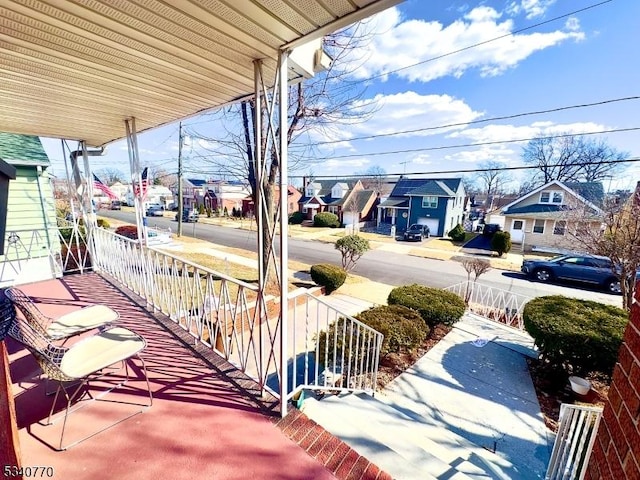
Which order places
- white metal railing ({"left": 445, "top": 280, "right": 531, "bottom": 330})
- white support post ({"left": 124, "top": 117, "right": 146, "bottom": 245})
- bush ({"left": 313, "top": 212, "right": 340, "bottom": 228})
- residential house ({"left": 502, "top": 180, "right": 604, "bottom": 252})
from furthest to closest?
bush ({"left": 313, "top": 212, "right": 340, "bottom": 228}) → residential house ({"left": 502, "top": 180, "right": 604, "bottom": 252}) → white metal railing ({"left": 445, "top": 280, "right": 531, "bottom": 330}) → white support post ({"left": 124, "top": 117, "right": 146, "bottom": 245})

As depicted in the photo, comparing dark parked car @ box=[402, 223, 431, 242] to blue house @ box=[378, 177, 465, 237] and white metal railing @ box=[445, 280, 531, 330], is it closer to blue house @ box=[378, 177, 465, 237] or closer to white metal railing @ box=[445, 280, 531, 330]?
blue house @ box=[378, 177, 465, 237]

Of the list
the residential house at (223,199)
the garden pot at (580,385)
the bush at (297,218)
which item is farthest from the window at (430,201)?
the garden pot at (580,385)

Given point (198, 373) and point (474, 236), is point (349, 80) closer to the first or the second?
point (198, 373)

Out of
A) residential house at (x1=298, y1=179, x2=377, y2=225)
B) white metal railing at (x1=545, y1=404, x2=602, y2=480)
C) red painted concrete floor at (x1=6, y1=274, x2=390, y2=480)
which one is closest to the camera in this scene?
red painted concrete floor at (x1=6, y1=274, x2=390, y2=480)

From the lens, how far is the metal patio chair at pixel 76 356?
181 centimetres

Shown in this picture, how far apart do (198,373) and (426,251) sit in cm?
1626

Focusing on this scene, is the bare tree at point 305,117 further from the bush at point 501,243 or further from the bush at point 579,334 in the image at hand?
the bush at point 501,243

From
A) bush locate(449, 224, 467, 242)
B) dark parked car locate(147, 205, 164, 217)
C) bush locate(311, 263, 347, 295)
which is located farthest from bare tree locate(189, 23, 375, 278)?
dark parked car locate(147, 205, 164, 217)

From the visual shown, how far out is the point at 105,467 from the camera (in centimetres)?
170

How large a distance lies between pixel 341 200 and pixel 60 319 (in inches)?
1079

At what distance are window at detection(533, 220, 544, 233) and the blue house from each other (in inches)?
229

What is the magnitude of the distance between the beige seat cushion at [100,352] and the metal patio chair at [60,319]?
378mm

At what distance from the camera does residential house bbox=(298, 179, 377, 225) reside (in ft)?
91.2

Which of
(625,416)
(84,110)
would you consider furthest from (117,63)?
(625,416)
